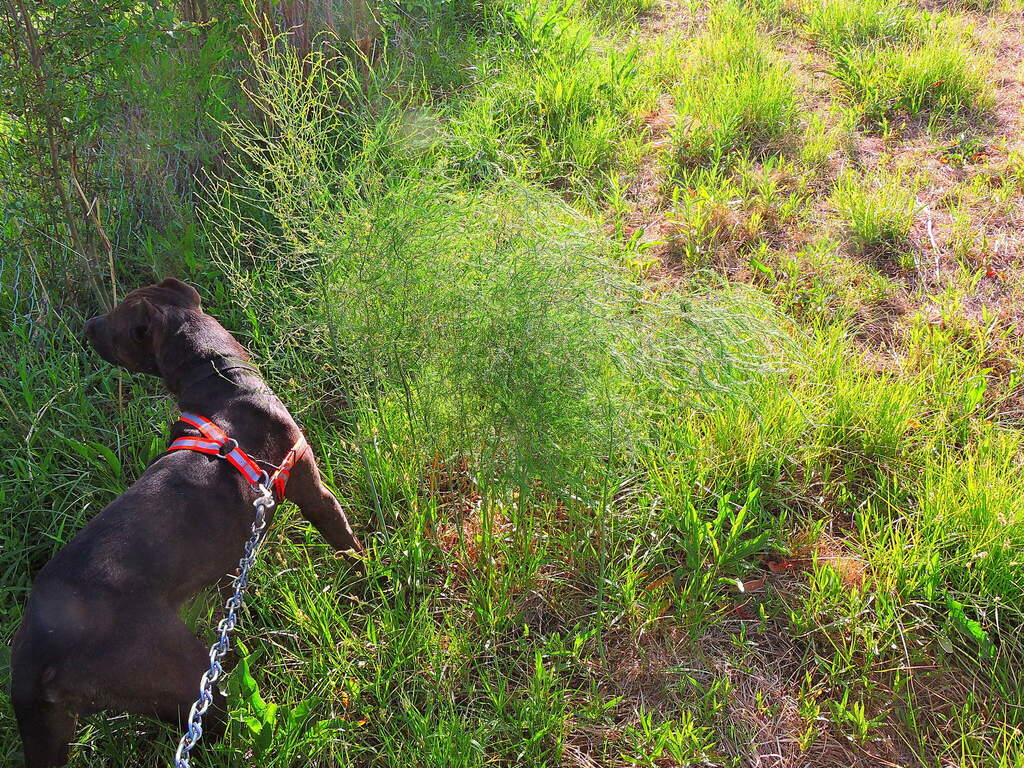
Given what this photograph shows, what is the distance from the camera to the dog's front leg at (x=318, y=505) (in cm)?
261

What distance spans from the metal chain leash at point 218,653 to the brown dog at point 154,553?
136mm

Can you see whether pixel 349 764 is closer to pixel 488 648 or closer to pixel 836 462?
pixel 488 648

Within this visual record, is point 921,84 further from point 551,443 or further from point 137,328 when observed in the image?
point 137,328

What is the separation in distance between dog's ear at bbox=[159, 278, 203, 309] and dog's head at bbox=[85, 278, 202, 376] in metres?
0.03

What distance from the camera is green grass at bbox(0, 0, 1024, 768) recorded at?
2348 millimetres

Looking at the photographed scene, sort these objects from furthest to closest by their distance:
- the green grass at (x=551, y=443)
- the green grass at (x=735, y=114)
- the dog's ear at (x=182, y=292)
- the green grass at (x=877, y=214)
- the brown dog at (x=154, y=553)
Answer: the green grass at (x=735, y=114) → the green grass at (x=877, y=214) → the dog's ear at (x=182, y=292) → the green grass at (x=551, y=443) → the brown dog at (x=154, y=553)

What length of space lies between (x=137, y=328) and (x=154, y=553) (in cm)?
92

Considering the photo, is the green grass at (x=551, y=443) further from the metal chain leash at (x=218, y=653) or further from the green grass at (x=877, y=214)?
the metal chain leash at (x=218, y=653)

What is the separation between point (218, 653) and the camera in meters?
1.74

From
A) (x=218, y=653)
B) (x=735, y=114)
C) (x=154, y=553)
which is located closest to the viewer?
(x=218, y=653)

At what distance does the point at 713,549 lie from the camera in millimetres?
2768

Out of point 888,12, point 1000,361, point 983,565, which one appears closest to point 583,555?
point 983,565

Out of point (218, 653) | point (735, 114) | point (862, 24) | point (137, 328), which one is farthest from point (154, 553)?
point (862, 24)

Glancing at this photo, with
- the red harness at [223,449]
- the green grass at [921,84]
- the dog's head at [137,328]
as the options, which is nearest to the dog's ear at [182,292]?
the dog's head at [137,328]
